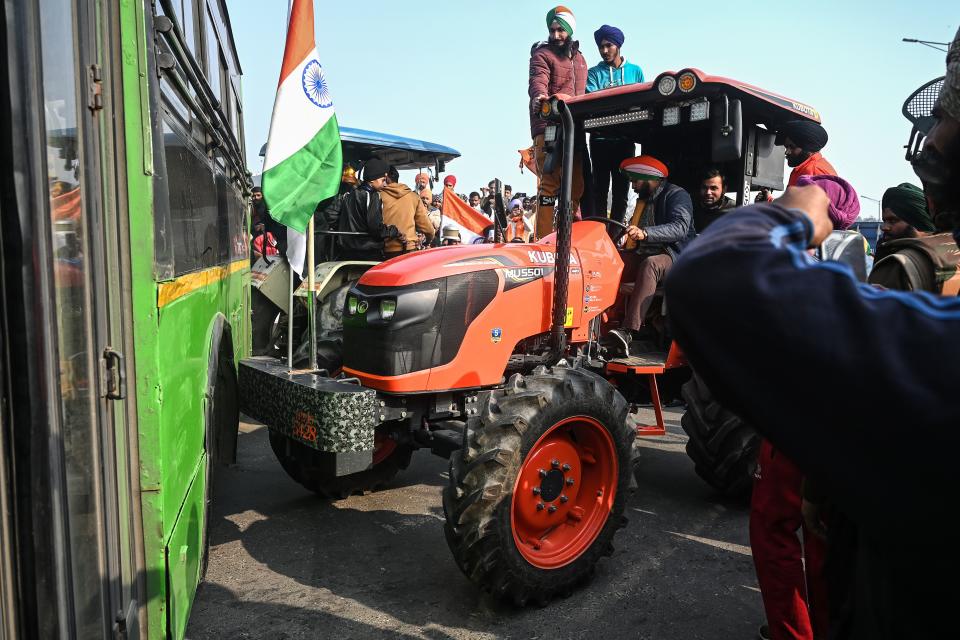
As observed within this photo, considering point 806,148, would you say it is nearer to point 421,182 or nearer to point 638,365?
point 638,365

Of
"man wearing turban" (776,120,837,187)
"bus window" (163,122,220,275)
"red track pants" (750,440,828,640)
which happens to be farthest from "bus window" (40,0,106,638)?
"man wearing turban" (776,120,837,187)

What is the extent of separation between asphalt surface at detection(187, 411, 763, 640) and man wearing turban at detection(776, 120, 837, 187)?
218cm

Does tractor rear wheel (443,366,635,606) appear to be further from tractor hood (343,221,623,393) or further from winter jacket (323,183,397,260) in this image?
winter jacket (323,183,397,260)

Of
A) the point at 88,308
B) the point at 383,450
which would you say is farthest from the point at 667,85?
the point at 88,308

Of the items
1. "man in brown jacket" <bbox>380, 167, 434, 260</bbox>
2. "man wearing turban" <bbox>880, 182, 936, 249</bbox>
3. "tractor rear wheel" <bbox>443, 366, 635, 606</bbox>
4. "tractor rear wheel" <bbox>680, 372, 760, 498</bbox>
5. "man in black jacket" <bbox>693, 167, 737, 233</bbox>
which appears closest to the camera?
"tractor rear wheel" <bbox>443, 366, 635, 606</bbox>

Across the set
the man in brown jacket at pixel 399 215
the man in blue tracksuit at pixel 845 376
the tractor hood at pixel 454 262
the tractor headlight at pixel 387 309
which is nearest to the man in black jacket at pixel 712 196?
the tractor hood at pixel 454 262

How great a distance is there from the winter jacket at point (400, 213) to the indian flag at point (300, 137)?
3913 mm

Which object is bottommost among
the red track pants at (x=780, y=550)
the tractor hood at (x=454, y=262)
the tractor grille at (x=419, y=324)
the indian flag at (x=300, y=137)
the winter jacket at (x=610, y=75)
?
the red track pants at (x=780, y=550)

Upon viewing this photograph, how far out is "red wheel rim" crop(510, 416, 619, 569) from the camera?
325cm

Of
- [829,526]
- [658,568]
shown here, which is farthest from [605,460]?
[829,526]

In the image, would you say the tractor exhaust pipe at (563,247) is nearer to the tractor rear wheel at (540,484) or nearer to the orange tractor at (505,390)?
the orange tractor at (505,390)

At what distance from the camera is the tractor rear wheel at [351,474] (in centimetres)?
420

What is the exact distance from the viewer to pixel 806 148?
456 centimetres

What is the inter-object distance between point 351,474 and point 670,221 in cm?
248
